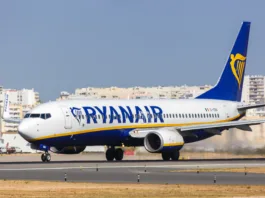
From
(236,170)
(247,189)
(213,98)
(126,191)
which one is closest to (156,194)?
(126,191)

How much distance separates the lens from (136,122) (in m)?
82.6

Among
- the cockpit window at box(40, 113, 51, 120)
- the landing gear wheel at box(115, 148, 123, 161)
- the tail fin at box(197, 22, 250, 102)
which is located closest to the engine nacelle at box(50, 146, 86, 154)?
the landing gear wheel at box(115, 148, 123, 161)

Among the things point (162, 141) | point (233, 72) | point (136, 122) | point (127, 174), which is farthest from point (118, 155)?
point (127, 174)

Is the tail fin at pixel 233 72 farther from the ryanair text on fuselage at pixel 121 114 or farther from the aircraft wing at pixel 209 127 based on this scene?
the ryanair text on fuselage at pixel 121 114

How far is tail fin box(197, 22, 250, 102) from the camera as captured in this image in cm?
9262

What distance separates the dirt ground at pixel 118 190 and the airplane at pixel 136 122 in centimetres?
2445

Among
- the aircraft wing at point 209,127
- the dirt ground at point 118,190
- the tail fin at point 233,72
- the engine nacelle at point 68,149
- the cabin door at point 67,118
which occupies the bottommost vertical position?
the dirt ground at point 118,190

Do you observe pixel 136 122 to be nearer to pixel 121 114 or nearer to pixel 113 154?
pixel 121 114

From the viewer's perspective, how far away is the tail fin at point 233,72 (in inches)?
3647

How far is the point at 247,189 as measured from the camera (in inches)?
1934

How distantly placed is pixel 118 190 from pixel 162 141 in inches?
1246

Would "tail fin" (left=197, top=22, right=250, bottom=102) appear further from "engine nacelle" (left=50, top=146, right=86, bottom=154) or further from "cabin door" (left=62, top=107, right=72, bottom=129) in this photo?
"cabin door" (left=62, top=107, right=72, bottom=129)

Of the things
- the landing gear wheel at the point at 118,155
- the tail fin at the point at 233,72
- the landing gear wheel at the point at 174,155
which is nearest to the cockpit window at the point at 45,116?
the landing gear wheel at the point at 118,155

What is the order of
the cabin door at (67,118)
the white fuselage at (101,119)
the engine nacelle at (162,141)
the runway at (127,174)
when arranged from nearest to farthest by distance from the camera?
1. the runway at (127,174)
2. the white fuselage at (101,119)
3. the cabin door at (67,118)
4. the engine nacelle at (162,141)
